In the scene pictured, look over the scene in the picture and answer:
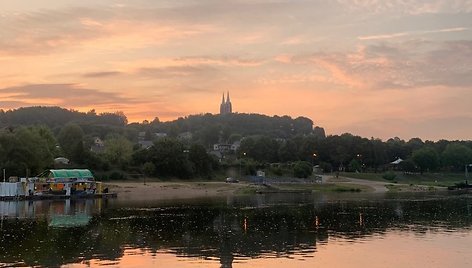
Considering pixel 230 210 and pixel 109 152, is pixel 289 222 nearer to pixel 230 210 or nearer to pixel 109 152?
pixel 230 210

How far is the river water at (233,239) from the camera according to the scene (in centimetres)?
2933

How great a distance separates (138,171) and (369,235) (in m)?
82.5

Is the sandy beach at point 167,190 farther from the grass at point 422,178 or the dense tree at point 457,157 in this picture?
the dense tree at point 457,157

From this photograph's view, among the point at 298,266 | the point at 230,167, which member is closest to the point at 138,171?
the point at 230,167

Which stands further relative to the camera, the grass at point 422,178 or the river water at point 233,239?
the grass at point 422,178

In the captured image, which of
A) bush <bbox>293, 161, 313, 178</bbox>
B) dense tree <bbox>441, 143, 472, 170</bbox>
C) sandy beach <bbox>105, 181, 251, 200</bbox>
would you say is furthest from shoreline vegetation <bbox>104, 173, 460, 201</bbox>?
dense tree <bbox>441, 143, 472, 170</bbox>

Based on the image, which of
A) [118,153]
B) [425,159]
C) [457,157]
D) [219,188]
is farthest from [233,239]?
[457,157]

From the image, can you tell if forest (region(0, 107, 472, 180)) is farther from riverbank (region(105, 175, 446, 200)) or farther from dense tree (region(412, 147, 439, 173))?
riverbank (region(105, 175, 446, 200))

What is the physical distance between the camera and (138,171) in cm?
11781

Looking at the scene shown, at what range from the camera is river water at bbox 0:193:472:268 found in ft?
96.2

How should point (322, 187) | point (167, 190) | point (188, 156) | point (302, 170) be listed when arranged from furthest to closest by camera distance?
point (302, 170) → point (188, 156) → point (322, 187) → point (167, 190)

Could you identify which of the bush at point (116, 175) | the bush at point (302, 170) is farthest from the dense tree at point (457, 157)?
the bush at point (116, 175)

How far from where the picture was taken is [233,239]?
37469mm

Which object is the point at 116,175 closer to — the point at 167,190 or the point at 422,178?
the point at 167,190
